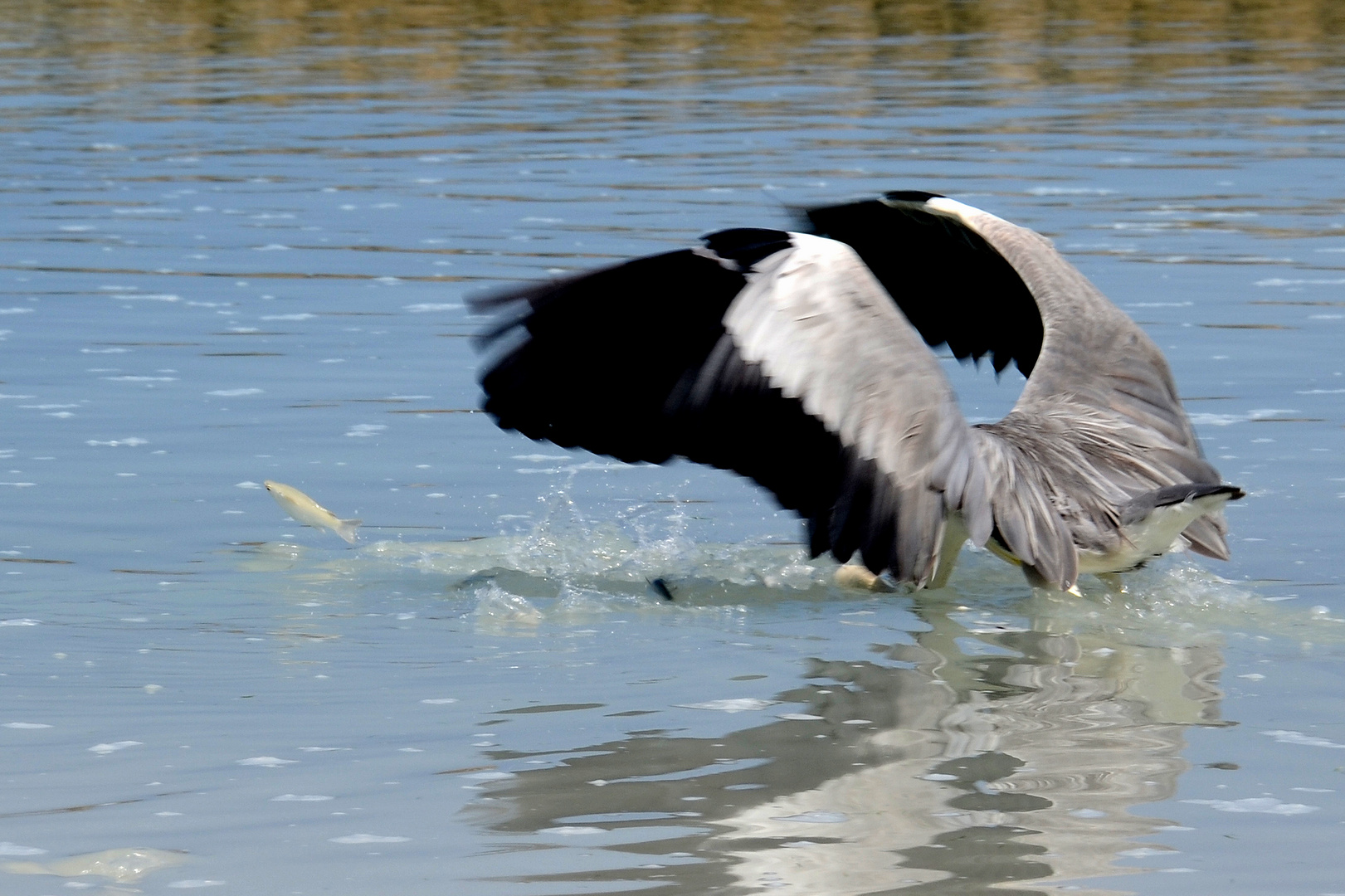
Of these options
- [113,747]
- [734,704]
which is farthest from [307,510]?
[734,704]

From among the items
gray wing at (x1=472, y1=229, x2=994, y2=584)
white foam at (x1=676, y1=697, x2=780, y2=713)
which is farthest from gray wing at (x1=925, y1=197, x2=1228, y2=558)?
white foam at (x1=676, y1=697, x2=780, y2=713)

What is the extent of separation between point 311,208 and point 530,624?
32.0ft

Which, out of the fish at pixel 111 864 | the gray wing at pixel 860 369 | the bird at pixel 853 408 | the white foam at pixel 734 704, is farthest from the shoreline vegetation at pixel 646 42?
the fish at pixel 111 864

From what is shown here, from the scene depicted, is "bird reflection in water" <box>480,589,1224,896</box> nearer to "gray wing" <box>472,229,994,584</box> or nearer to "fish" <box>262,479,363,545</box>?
"gray wing" <box>472,229,994,584</box>

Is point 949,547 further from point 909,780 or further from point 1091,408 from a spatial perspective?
point 909,780

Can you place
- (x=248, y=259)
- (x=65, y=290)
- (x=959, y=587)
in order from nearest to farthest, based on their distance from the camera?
(x=959, y=587) → (x=65, y=290) → (x=248, y=259)

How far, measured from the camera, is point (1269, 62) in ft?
82.7

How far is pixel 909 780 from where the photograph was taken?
16.8 ft

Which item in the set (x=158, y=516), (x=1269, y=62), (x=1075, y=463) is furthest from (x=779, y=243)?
(x=1269, y=62)

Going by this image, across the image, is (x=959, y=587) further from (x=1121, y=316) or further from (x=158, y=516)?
(x=158, y=516)

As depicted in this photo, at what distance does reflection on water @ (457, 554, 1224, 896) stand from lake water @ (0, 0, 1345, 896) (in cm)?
2

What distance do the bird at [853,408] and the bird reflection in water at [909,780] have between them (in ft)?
1.50

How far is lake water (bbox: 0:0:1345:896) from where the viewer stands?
4699 millimetres

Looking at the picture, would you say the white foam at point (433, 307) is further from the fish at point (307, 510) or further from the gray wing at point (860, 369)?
the gray wing at point (860, 369)
